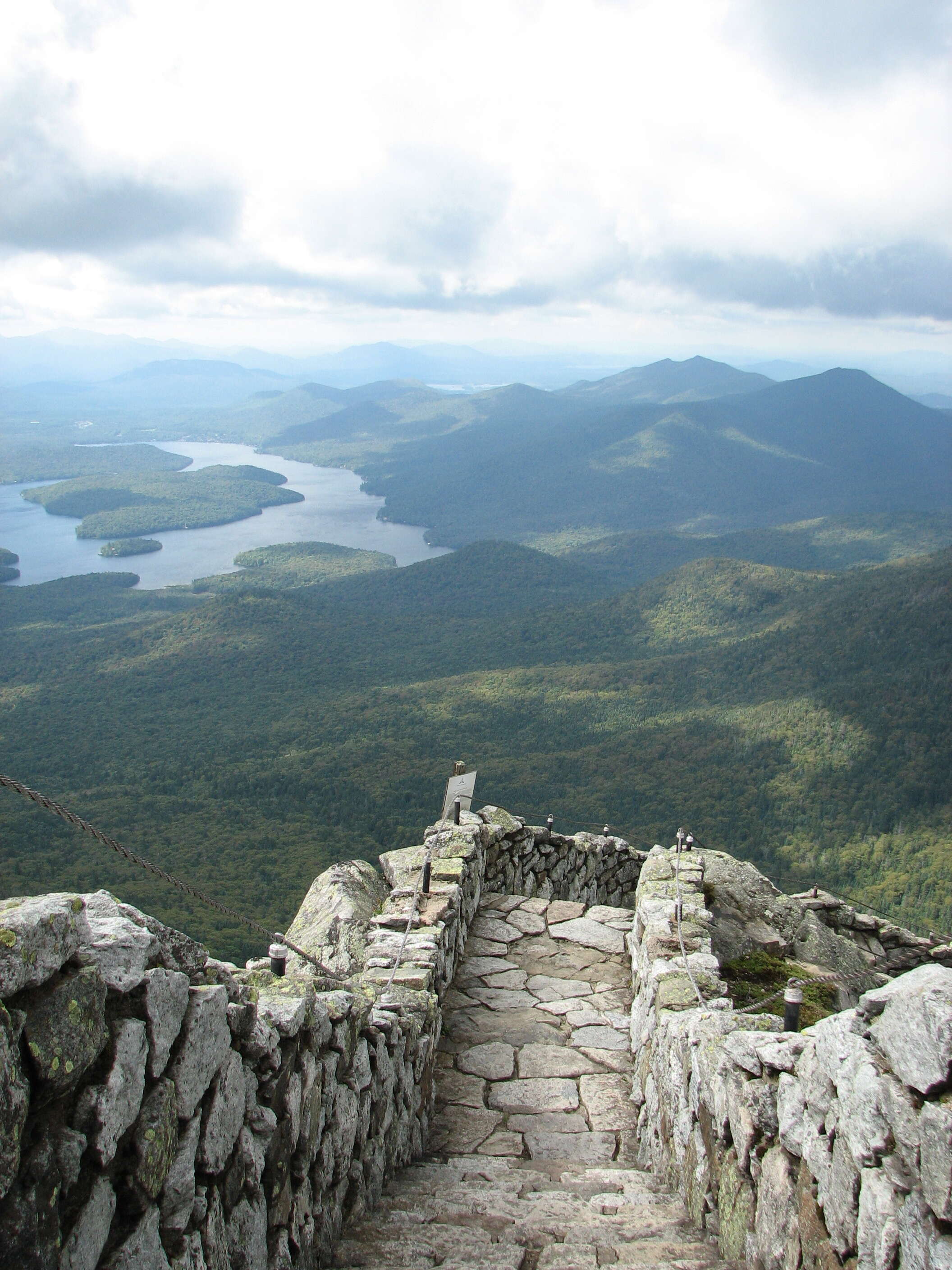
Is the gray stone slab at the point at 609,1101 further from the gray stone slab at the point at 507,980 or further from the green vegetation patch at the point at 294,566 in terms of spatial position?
the green vegetation patch at the point at 294,566

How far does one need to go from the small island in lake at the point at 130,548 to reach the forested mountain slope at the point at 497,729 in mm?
60219

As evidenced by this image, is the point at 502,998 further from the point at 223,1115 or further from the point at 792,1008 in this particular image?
the point at 223,1115

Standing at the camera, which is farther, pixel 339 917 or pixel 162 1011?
pixel 339 917

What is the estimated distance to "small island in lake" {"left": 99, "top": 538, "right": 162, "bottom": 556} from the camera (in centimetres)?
17100

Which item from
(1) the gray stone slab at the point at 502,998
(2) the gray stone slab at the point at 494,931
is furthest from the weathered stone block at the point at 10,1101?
(2) the gray stone slab at the point at 494,931

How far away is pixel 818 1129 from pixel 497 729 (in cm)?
6258

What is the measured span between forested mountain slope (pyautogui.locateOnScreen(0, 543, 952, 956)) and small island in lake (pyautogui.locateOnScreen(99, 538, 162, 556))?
6022cm

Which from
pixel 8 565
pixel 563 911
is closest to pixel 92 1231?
pixel 563 911

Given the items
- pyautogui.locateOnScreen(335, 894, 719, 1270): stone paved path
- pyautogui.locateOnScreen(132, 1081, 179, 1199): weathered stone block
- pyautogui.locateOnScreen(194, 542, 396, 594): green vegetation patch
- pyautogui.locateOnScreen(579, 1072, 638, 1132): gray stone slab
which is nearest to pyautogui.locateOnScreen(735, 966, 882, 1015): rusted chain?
pyautogui.locateOnScreen(579, 1072, 638, 1132): gray stone slab

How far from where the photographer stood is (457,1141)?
27.9 feet

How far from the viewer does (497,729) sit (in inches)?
2643

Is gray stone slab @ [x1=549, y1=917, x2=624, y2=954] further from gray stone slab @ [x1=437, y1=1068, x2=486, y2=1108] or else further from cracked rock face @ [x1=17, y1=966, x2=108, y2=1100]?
cracked rock face @ [x1=17, y1=966, x2=108, y2=1100]

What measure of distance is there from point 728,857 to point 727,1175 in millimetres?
8372

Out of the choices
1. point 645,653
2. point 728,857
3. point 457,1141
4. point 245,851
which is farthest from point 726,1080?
point 645,653
